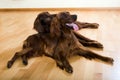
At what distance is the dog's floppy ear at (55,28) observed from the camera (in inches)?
81.7

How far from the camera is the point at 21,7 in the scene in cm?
502

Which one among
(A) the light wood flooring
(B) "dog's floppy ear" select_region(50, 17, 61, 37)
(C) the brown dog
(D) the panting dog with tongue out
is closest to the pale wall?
(A) the light wood flooring

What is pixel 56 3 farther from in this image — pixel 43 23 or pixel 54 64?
pixel 54 64

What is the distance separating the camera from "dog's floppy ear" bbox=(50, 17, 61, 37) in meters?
2.08

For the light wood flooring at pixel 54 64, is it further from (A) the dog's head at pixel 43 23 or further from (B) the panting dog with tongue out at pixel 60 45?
(A) the dog's head at pixel 43 23

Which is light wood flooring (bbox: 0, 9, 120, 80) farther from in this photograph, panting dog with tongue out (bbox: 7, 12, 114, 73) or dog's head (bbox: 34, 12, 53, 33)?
dog's head (bbox: 34, 12, 53, 33)

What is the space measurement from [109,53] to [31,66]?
852 mm

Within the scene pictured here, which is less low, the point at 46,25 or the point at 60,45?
the point at 46,25

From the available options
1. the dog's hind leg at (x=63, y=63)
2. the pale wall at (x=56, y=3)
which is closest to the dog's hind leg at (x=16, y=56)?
the dog's hind leg at (x=63, y=63)

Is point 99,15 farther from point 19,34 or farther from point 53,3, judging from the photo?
point 19,34

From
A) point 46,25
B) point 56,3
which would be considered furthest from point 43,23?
point 56,3

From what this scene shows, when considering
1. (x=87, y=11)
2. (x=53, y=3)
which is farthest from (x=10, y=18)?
(x=87, y=11)

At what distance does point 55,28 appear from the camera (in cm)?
210

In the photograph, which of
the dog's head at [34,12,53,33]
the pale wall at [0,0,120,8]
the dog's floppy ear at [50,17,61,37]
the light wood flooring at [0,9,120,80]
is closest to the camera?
the light wood flooring at [0,9,120,80]
